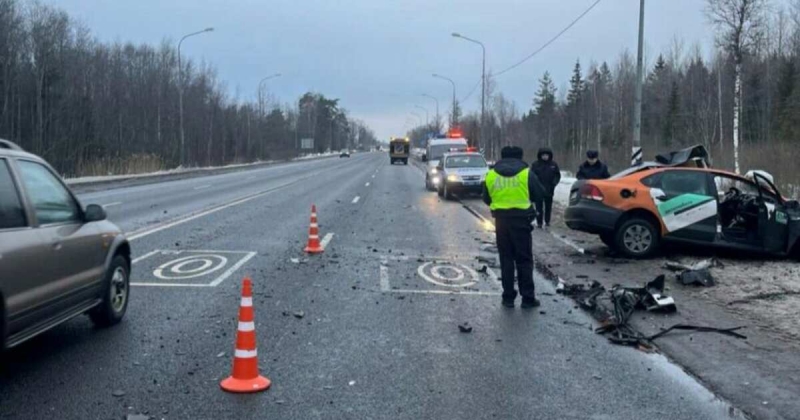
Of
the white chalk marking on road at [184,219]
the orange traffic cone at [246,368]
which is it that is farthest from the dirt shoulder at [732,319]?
the white chalk marking on road at [184,219]

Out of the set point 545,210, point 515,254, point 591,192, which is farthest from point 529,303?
point 545,210

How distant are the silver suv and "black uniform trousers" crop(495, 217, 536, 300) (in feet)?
13.8

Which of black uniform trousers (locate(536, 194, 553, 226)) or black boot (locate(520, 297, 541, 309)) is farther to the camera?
black uniform trousers (locate(536, 194, 553, 226))

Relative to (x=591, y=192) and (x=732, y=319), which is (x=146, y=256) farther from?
(x=732, y=319)

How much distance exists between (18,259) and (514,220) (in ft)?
17.7

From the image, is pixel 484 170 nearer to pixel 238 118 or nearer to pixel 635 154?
pixel 635 154

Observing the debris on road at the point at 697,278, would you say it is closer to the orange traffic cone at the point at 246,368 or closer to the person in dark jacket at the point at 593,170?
the person in dark jacket at the point at 593,170

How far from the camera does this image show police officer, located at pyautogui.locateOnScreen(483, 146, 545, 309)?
860 cm

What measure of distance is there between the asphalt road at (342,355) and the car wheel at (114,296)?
12 cm

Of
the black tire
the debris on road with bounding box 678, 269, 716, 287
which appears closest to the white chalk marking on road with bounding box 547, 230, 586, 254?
the debris on road with bounding box 678, 269, 716, 287

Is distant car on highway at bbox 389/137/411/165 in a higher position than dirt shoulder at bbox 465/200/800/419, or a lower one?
higher

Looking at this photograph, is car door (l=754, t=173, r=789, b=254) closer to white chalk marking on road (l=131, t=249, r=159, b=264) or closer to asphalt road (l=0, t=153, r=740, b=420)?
asphalt road (l=0, t=153, r=740, b=420)

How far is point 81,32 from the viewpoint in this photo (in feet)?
196

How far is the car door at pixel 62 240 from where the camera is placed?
5578mm
